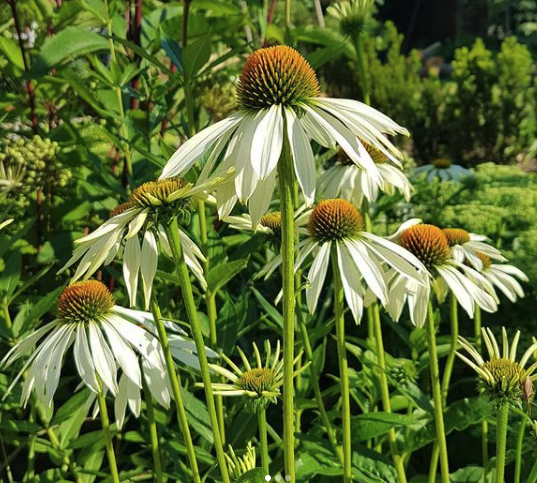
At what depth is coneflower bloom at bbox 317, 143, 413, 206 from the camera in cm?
115

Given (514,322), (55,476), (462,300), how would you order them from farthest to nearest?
1. (514,322)
2. (55,476)
3. (462,300)

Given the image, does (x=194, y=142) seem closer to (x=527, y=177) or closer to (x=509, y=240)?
(x=509, y=240)

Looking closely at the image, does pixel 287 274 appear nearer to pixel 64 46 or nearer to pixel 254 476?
pixel 254 476

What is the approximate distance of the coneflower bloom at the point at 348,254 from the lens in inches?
31.1

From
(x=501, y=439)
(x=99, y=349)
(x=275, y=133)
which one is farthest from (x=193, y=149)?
(x=501, y=439)

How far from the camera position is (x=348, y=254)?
Answer: 0.89 metres

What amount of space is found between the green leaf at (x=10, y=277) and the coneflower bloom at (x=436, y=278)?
643mm

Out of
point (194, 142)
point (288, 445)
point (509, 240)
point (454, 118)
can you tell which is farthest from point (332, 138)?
point (454, 118)

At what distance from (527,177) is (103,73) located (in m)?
1.36

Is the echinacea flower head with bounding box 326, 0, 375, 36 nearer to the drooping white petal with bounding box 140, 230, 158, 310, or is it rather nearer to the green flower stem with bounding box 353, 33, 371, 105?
the green flower stem with bounding box 353, 33, 371, 105

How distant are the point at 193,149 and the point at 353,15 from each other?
90cm

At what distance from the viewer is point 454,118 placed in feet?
14.7

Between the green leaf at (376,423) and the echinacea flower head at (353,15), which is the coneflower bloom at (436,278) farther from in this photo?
the echinacea flower head at (353,15)

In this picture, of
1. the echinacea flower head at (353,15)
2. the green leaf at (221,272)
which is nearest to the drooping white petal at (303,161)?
the green leaf at (221,272)
